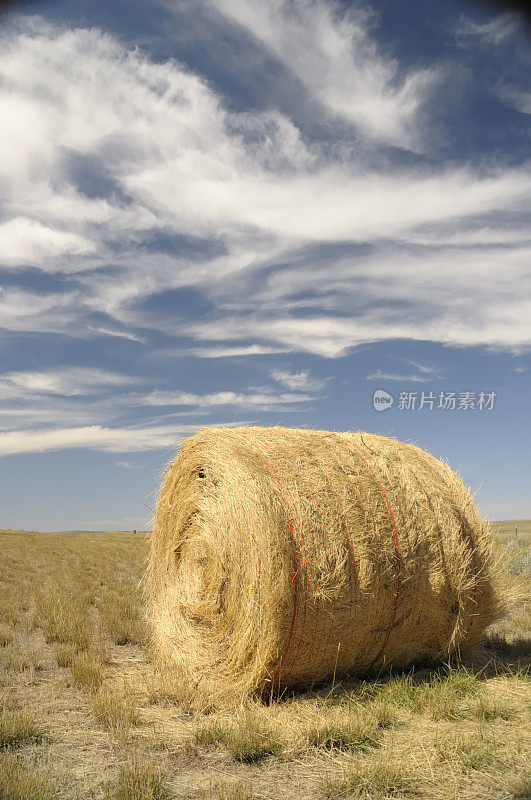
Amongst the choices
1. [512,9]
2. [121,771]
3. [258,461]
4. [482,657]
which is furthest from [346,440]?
[512,9]

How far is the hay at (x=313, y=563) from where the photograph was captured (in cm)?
586

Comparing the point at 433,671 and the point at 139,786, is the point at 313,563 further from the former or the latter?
the point at 139,786

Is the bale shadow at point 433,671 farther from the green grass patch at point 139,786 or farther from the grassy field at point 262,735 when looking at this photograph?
the green grass patch at point 139,786

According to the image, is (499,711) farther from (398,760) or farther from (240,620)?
(240,620)

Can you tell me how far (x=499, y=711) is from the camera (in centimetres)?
543

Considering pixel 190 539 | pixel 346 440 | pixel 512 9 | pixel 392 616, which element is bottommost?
pixel 392 616

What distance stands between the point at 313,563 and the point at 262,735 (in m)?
1.59

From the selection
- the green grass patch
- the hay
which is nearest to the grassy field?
the green grass patch

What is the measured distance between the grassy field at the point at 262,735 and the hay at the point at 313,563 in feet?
1.31

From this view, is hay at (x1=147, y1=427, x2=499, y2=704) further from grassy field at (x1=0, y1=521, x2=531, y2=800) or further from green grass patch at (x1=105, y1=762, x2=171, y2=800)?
green grass patch at (x1=105, y1=762, x2=171, y2=800)

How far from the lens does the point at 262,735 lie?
4852mm

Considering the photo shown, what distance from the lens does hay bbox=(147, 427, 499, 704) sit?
5.86m

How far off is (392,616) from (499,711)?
133 cm

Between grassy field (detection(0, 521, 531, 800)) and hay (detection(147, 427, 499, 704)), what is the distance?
0.40m
